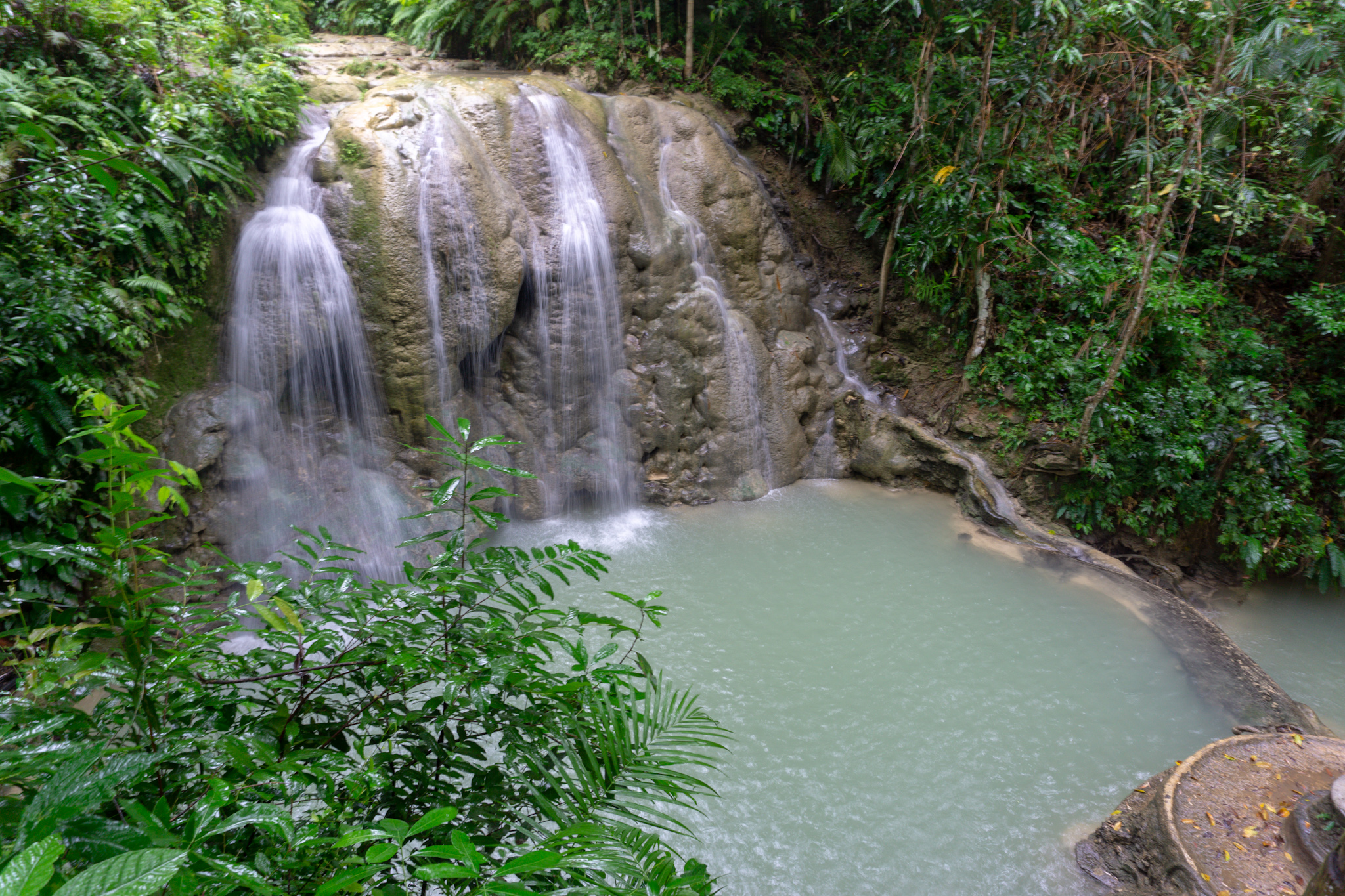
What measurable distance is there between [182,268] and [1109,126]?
9.55 meters

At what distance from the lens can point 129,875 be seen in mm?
735

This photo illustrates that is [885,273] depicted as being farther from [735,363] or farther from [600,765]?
[600,765]

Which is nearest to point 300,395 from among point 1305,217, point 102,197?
point 102,197

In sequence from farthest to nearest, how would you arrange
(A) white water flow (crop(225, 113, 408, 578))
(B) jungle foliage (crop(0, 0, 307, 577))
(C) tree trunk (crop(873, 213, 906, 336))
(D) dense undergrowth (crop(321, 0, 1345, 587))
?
(C) tree trunk (crop(873, 213, 906, 336))
(D) dense undergrowth (crop(321, 0, 1345, 587))
(A) white water flow (crop(225, 113, 408, 578))
(B) jungle foliage (crop(0, 0, 307, 577))

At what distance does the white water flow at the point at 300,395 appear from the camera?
5754mm

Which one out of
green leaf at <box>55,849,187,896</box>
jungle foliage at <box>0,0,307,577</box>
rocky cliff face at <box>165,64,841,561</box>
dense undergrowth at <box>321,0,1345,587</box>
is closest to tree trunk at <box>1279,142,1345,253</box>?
dense undergrowth at <box>321,0,1345,587</box>

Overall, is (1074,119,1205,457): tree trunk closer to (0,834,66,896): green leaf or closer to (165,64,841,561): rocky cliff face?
(165,64,841,561): rocky cliff face

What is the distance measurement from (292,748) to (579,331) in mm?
5943

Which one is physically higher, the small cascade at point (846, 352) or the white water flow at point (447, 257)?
the white water flow at point (447, 257)

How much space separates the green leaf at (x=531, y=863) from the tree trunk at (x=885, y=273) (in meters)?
8.19

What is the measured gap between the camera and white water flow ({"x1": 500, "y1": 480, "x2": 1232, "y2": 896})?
143 inches

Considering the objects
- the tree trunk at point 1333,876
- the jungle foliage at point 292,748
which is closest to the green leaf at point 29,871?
the jungle foliage at point 292,748

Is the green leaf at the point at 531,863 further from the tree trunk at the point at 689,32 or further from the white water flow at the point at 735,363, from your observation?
the tree trunk at the point at 689,32

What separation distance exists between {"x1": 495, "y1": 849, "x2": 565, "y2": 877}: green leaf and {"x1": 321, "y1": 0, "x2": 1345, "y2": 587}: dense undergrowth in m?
7.07
